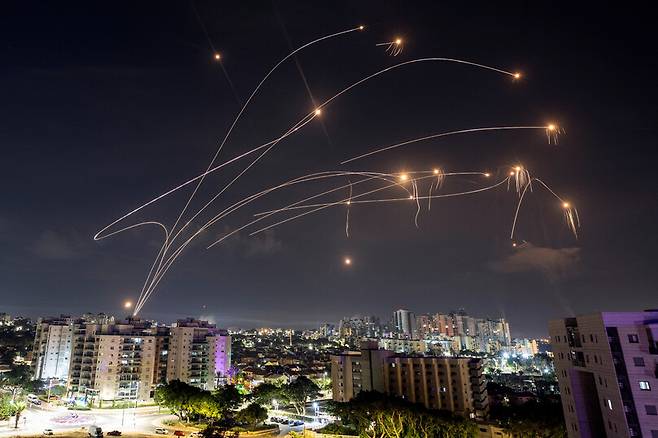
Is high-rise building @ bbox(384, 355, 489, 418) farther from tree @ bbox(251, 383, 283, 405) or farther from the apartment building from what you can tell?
tree @ bbox(251, 383, 283, 405)

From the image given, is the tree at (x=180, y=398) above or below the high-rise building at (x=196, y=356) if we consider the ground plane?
below

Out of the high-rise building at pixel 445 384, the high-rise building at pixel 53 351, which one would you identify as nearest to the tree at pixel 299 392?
the high-rise building at pixel 445 384

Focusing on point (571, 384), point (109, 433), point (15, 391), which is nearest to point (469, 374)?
point (571, 384)

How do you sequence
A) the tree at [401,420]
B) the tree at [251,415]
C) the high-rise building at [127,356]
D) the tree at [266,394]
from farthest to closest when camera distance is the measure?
the high-rise building at [127,356] < the tree at [266,394] < the tree at [251,415] < the tree at [401,420]

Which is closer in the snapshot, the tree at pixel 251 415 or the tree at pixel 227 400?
the tree at pixel 251 415

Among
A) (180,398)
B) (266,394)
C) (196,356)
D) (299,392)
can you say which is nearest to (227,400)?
(180,398)

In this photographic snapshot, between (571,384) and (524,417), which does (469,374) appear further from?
(571,384)

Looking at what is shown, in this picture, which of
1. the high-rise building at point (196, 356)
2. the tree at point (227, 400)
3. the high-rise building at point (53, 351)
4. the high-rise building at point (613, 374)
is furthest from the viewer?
the high-rise building at point (53, 351)

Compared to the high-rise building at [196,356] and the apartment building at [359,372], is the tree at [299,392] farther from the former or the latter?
the high-rise building at [196,356]
